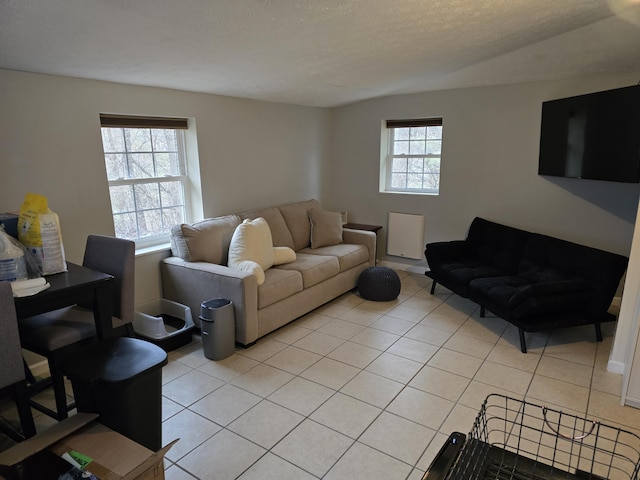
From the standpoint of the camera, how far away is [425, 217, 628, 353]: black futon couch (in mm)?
3066

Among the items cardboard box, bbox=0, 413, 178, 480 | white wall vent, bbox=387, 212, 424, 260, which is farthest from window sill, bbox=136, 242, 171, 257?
white wall vent, bbox=387, 212, 424, 260

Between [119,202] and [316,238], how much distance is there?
2002mm

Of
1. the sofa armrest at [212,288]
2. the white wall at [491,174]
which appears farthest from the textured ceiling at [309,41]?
the sofa armrest at [212,288]

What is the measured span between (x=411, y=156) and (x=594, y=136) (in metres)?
2.05

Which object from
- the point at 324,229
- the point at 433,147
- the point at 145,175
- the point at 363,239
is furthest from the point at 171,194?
the point at 433,147

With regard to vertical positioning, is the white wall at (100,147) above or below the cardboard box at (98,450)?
above

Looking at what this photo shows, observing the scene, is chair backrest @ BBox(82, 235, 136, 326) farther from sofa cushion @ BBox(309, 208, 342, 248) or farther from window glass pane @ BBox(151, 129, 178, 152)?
sofa cushion @ BBox(309, 208, 342, 248)

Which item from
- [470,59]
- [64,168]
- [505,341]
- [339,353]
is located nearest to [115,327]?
[64,168]

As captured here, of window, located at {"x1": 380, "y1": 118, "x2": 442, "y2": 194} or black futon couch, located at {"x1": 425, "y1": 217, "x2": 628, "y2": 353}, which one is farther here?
window, located at {"x1": 380, "y1": 118, "x2": 442, "y2": 194}

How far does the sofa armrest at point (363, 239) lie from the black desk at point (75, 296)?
3.02m

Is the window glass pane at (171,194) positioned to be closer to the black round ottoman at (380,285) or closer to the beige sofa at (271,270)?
the beige sofa at (271,270)

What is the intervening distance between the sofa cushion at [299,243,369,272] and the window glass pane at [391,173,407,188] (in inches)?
40.9

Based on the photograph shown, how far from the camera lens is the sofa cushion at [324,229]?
4582mm

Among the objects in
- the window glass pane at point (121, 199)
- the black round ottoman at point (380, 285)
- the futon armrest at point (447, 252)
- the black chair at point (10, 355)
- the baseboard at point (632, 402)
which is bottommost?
the baseboard at point (632, 402)
